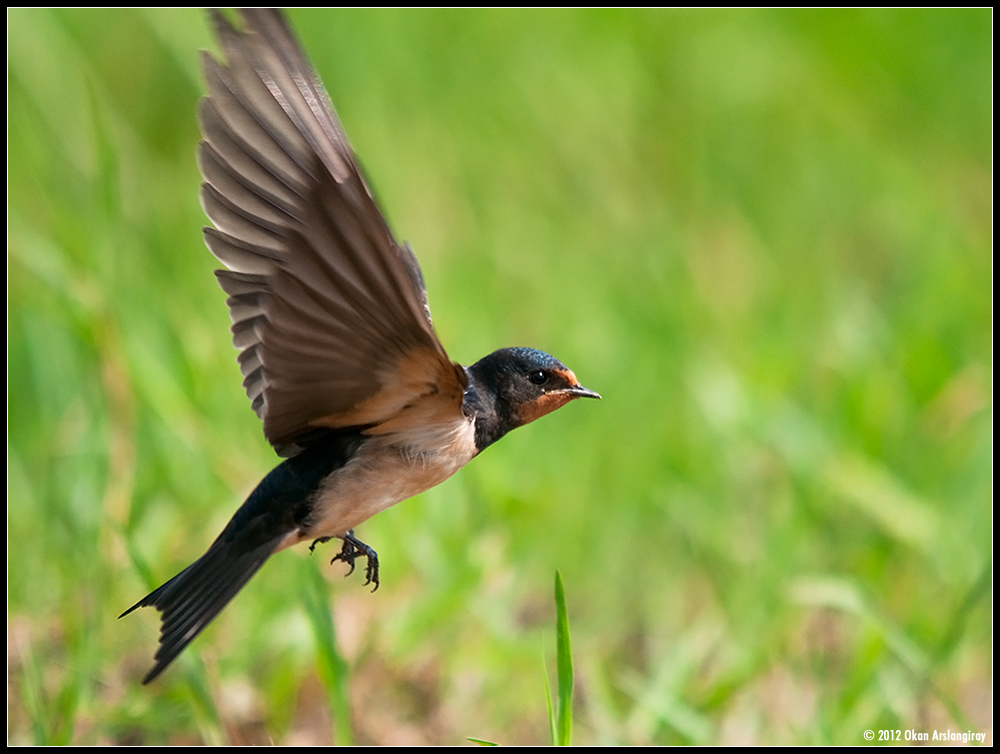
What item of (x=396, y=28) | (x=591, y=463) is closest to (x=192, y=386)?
(x=591, y=463)

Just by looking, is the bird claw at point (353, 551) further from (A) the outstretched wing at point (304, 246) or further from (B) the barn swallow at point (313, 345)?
(A) the outstretched wing at point (304, 246)

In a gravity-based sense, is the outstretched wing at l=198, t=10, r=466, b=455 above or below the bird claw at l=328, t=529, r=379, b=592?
above

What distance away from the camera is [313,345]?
5.85ft

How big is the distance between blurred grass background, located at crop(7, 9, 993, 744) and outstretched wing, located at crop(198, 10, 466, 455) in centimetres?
61

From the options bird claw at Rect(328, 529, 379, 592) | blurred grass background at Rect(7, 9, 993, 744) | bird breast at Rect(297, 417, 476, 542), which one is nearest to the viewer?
bird breast at Rect(297, 417, 476, 542)

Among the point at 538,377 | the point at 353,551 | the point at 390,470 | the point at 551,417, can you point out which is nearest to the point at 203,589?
the point at 353,551

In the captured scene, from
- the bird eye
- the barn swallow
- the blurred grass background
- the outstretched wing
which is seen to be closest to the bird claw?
the barn swallow

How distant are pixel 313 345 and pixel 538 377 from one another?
1.45 ft

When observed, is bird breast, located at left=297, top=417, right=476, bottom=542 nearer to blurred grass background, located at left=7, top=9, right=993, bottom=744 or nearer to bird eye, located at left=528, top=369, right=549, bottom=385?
bird eye, located at left=528, top=369, right=549, bottom=385

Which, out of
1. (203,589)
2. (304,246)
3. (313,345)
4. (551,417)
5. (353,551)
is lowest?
(551,417)

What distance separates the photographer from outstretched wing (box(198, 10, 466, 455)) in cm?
161

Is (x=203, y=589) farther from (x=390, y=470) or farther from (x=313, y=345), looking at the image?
(x=313, y=345)

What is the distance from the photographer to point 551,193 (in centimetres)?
611

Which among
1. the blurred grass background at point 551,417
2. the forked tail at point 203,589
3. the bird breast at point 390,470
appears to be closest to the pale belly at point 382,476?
the bird breast at point 390,470
